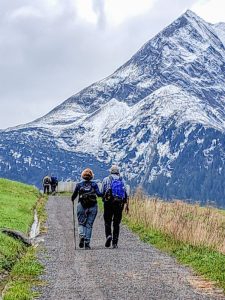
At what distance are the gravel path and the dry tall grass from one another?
1511 millimetres

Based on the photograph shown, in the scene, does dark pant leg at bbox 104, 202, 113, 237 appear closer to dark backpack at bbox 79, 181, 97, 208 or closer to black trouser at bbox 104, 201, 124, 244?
black trouser at bbox 104, 201, 124, 244

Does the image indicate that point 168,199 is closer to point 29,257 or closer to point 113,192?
point 113,192

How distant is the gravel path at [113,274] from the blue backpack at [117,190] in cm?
193

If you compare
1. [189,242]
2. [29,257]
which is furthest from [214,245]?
[29,257]

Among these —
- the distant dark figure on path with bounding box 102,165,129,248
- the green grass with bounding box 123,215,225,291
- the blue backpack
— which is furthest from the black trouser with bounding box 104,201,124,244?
the green grass with bounding box 123,215,225,291

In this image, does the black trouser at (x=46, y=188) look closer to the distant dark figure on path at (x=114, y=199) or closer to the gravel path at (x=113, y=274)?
the gravel path at (x=113, y=274)

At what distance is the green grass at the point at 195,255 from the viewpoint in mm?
18844

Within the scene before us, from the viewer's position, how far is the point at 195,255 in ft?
72.2

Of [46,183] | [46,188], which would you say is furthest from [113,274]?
[46,188]

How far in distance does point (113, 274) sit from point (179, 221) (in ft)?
33.3

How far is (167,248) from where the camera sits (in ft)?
82.2

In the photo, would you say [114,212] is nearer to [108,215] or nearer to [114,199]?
[108,215]

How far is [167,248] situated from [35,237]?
7.99 meters

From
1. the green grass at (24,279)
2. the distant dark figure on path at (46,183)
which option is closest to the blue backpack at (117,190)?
the green grass at (24,279)
